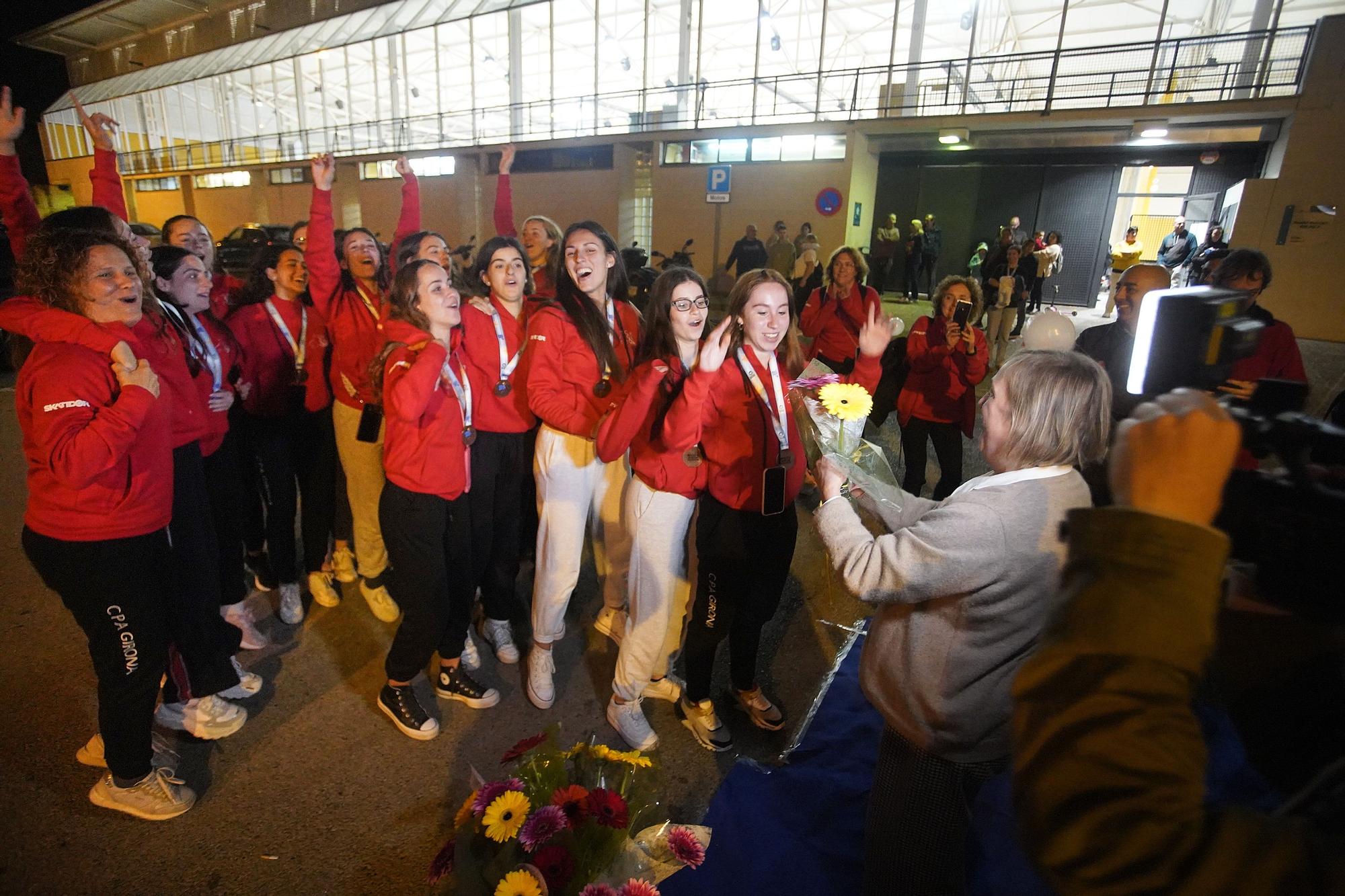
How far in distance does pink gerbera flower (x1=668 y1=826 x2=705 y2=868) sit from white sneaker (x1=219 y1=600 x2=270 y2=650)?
283 cm

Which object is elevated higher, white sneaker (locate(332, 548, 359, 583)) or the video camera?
the video camera

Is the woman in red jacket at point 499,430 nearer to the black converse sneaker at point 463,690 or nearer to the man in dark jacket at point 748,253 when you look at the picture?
the black converse sneaker at point 463,690

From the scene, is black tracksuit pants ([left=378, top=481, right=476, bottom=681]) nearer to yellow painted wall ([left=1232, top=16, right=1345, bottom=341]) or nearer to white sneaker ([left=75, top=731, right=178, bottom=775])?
white sneaker ([left=75, top=731, right=178, bottom=775])

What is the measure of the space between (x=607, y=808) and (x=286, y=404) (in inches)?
126

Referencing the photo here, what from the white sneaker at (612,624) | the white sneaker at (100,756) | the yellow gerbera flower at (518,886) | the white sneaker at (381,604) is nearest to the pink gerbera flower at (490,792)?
the yellow gerbera flower at (518,886)

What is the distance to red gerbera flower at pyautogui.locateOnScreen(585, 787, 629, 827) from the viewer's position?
1732mm

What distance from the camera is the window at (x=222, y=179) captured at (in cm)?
2966

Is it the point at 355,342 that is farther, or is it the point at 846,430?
the point at 355,342

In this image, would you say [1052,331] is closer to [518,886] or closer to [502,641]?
[502,641]

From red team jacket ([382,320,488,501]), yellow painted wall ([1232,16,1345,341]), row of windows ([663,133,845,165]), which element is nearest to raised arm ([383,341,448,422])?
red team jacket ([382,320,488,501])

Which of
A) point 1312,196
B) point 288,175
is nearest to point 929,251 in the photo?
point 1312,196

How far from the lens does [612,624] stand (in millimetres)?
3777

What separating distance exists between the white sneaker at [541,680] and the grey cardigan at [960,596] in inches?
72.1

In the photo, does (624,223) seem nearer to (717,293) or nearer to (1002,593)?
(717,293)
